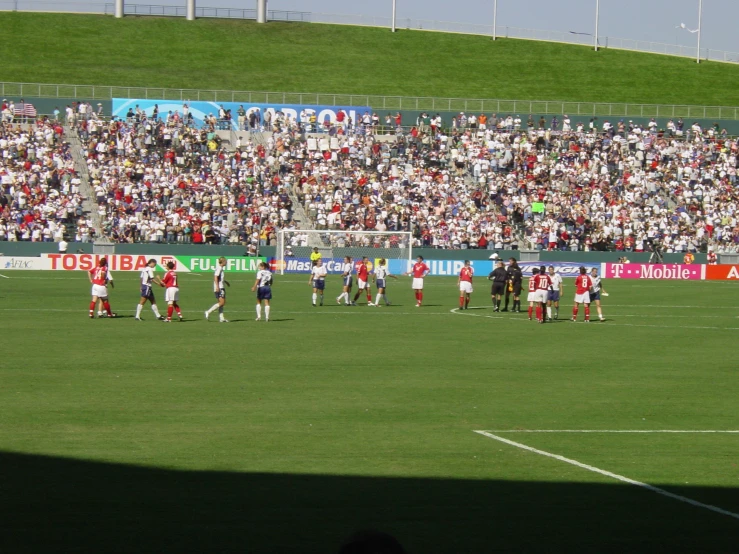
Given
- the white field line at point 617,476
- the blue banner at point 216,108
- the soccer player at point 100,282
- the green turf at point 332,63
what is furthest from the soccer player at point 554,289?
the green turf at point 332,63

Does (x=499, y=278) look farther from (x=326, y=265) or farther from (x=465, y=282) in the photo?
(x=326, y=265)

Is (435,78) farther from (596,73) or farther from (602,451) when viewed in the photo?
(602,451)

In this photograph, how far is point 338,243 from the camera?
5684 cm

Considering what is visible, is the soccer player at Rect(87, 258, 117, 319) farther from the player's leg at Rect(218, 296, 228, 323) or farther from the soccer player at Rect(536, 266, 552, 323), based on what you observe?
the soccer player at Rect(536, 266, 552, 323)

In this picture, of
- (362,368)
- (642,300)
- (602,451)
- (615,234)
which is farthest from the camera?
(615,234)

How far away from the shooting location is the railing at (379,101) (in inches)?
2623

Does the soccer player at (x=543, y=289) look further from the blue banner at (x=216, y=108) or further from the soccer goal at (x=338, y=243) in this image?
the blue banner at (x=216, y=108)

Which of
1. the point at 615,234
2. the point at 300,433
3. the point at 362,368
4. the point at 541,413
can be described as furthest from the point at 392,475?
the point at 615,234

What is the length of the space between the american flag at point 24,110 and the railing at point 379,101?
4.60 feet

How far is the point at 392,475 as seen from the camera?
1262 centimetres

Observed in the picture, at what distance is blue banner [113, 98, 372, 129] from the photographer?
6612 cm

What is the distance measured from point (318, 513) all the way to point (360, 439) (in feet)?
12.6

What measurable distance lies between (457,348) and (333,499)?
14592 millimetres

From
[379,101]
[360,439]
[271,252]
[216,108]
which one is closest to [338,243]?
[271,252]
